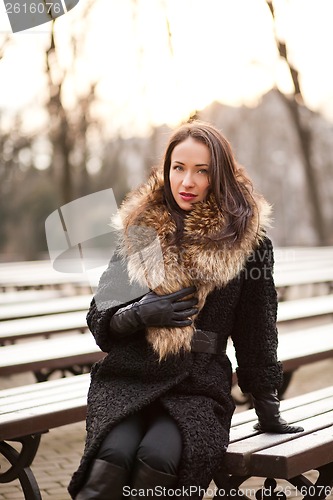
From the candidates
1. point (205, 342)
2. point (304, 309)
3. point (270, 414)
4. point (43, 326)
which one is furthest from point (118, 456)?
point (304, 309)

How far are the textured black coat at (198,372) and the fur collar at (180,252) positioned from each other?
7 cm

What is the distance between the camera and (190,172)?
10.8ft

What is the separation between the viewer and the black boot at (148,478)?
112 inches

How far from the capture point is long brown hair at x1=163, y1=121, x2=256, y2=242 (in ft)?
10.8

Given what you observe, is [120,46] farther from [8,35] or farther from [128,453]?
A: [128,453]

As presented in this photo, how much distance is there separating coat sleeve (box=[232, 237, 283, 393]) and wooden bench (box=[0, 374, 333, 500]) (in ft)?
0.83

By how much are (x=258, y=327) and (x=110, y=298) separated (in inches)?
24.5

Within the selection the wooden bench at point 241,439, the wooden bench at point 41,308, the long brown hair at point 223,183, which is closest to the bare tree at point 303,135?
the wooden bench at point 41,308

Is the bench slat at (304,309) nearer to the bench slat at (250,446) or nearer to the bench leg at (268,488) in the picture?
the bench slat at (250,446)

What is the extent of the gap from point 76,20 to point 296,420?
9.00 m

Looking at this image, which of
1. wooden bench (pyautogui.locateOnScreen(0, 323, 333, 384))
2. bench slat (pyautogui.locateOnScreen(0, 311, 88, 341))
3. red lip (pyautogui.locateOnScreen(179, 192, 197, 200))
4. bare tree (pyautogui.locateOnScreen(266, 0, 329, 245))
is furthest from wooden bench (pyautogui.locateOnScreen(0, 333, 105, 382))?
bare tree (pyautogui.locateOnScreen(266, 0, 329, 245))

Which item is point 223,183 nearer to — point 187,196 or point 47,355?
point 187,196

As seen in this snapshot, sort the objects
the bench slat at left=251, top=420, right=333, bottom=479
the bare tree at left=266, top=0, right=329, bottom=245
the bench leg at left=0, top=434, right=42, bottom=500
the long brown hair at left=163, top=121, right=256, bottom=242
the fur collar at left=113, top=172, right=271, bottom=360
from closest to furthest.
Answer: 1. the bench slat at left=251, top=420, right=333, bottom=479
2. the fur collar at left=113, top=172, right=271, bottom=360
3. the long brown hair at left=163, top=121, right=256, bottom=242
4. the bench leg at left=0, top=434, right=42, bottom=500
5. the bare tree at left=266, top=0, right=329, bottom=245

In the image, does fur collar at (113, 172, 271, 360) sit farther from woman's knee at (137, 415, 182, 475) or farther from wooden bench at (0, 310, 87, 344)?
wooden bench at (0, 310, 87, 344)
